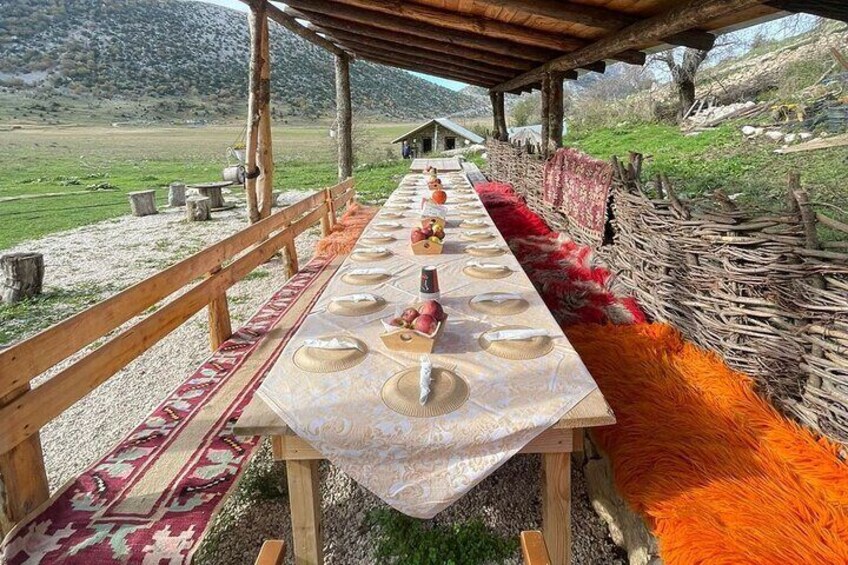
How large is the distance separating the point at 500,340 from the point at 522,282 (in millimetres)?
844

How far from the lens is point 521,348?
184 cm

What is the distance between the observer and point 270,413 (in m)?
1.56

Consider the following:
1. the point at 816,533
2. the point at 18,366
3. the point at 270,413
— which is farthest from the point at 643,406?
the point at 18,366

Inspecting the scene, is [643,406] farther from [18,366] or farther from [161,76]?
[161,76]

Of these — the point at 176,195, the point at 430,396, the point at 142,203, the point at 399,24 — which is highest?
the point at 399,24

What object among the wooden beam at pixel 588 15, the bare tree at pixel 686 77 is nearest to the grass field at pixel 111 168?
the wooden beam at pixel 588 15

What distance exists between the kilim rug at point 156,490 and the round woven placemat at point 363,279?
0.71 metres

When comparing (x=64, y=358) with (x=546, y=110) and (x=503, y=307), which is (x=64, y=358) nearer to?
(x=503, y=307)

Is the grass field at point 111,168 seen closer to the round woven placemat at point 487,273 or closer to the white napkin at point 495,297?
the round woven placemat at point 487,273

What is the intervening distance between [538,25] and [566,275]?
2.46 meters

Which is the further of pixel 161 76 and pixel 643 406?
pixel 161 76

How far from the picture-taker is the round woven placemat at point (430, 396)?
4.99 feet

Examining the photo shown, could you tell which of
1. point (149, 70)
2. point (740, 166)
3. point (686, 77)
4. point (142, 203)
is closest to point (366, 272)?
point (740, 166)

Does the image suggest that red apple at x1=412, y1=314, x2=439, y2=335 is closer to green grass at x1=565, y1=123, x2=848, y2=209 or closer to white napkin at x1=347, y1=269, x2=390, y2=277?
white napkin at x1=347, y1=269, x2=390, y2=277
